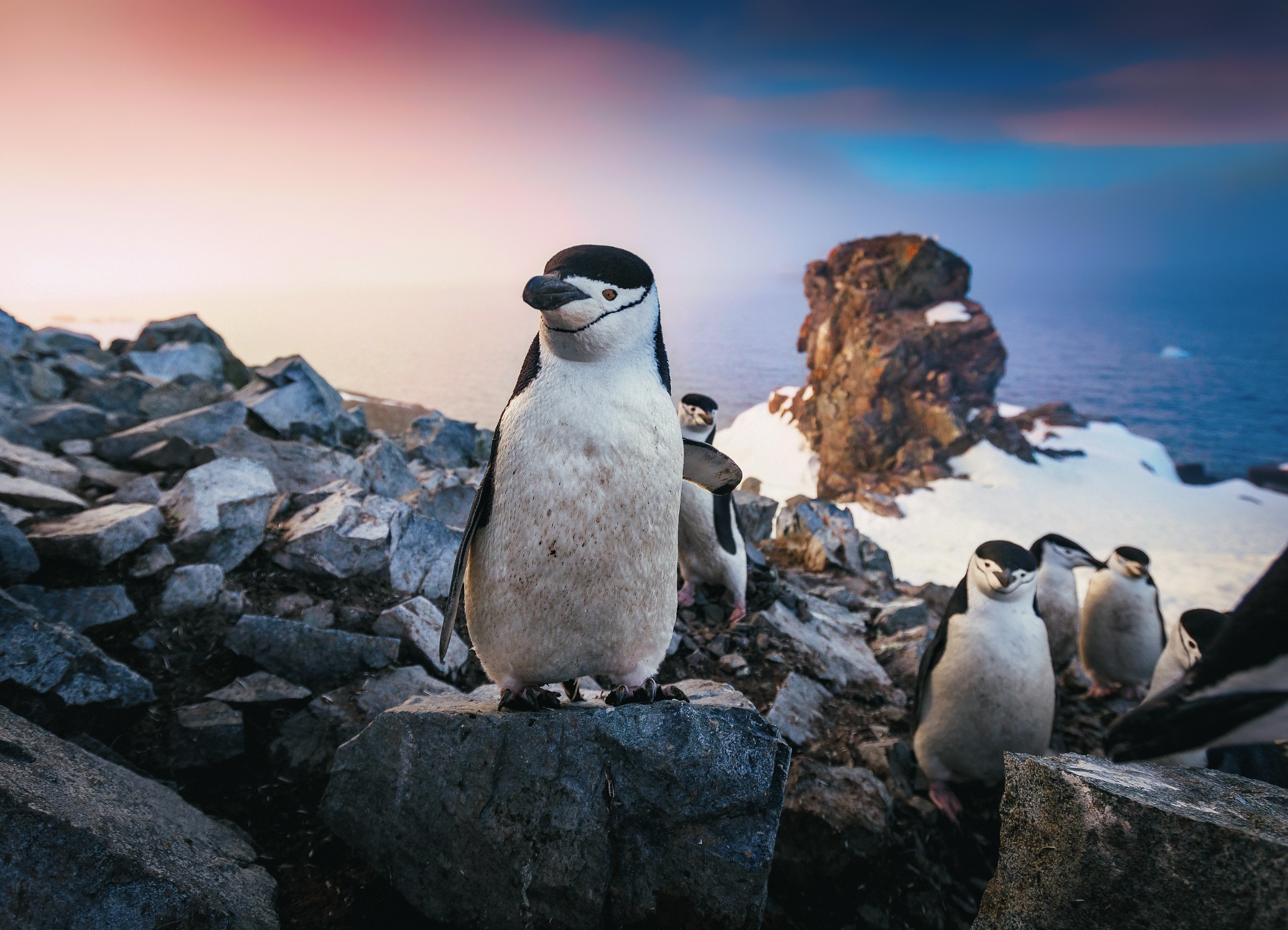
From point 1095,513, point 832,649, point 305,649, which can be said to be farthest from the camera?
point 1095,513

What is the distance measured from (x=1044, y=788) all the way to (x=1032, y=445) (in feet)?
124

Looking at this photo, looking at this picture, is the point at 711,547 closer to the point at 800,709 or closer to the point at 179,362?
the point at 800,709

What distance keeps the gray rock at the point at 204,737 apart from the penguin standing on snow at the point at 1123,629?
21.0ft

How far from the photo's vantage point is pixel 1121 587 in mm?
5434

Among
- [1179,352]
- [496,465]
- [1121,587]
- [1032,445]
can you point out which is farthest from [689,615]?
[1179,352]

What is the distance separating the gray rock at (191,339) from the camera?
8812mm

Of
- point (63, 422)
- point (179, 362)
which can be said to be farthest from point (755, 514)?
point (179, 362)

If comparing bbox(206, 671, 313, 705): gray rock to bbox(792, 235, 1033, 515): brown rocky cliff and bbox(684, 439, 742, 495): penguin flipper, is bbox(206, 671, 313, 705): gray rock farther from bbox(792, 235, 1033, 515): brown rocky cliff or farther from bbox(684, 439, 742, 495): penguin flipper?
bbox(792, 235, 1033, 515): brown rocky cliff

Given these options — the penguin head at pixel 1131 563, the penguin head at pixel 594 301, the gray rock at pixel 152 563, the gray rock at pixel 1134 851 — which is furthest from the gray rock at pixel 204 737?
the penguin head at pixel 1131 563

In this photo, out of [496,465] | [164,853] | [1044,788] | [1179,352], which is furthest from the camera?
[1179,352]

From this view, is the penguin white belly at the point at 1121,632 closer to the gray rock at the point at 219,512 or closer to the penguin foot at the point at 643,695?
the penguin foot at the point at 643,695

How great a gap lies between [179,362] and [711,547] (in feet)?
26.9

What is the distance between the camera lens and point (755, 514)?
7141mm

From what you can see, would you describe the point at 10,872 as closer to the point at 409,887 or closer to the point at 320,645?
the point at 409,887
